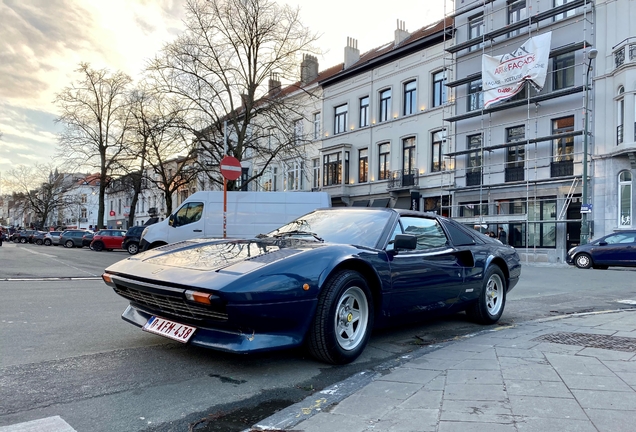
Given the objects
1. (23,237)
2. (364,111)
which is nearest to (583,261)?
(364,111)

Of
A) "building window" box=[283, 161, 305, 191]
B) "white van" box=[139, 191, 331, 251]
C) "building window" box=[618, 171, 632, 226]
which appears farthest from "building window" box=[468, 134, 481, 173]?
"building window" box=[283, 161, 305, 191]

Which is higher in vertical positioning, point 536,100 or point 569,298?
point 536,100

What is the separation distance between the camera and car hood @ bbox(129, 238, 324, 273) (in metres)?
3.79

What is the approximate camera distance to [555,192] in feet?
79.5

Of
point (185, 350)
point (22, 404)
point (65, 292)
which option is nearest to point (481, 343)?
point (185, 350)

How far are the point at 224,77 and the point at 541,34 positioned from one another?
1591 cm

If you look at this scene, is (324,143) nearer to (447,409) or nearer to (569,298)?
(569,298)

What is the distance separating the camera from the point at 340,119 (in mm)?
37094

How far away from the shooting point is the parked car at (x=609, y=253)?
17172 millimetres

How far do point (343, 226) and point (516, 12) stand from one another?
85.9 ft

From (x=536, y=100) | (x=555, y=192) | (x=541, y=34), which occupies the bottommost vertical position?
(x=555, y=192)

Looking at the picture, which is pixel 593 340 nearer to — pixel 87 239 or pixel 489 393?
pixel 489 393

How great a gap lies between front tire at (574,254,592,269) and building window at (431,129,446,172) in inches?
449

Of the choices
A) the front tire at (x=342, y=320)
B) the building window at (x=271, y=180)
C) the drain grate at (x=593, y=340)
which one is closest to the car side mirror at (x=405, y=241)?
the front tire at (x=342, y=320)
